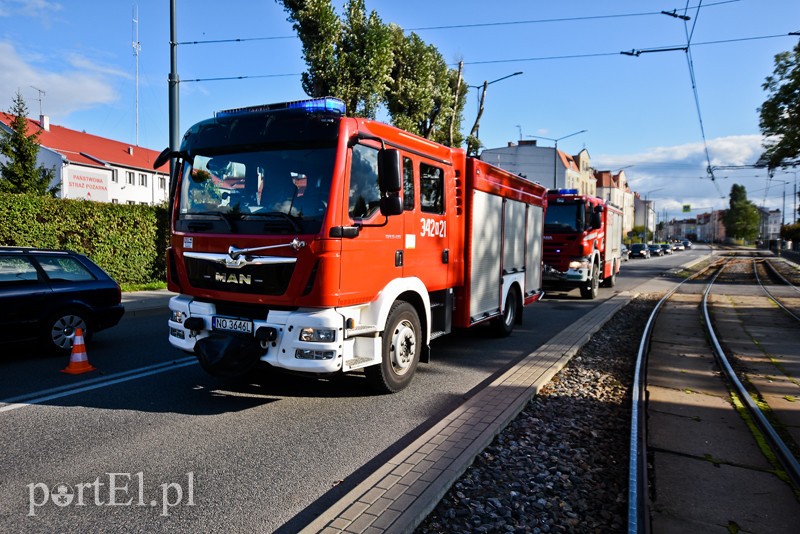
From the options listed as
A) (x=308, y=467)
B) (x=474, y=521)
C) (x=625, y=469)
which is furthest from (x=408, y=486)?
(x=625, y=469)

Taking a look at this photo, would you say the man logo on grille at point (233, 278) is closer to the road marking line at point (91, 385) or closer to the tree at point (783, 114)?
the road marking line at point (91, 385)

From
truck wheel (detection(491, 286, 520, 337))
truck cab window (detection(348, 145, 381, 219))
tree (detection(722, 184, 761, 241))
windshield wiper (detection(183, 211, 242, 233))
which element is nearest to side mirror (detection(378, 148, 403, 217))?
truck cab window (detection(348, 145, 381, 219))

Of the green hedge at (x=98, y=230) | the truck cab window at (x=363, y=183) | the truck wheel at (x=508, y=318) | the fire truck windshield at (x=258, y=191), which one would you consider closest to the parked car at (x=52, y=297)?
the fire truck windshield at (x=258, y=191)

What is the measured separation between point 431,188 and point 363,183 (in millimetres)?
1524

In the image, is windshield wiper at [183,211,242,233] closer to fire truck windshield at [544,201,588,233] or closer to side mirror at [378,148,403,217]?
side mirror at [378,148,403,217]

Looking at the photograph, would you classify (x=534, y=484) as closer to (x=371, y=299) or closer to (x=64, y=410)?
(x=371, y=299)

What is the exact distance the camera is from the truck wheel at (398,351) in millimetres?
5688

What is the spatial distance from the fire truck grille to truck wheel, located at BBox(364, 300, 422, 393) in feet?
3.97

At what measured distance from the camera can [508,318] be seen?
381 inches

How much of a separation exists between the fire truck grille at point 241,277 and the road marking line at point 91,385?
1619mm

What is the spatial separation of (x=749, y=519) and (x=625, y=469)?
886 mm

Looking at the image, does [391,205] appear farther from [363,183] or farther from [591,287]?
[591,287]

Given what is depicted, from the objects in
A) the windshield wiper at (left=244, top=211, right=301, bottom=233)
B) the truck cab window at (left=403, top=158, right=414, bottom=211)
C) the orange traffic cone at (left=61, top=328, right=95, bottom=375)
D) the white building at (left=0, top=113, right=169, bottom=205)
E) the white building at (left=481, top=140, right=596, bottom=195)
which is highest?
the white building at (left=481, top=140, right=596, bottom=195)

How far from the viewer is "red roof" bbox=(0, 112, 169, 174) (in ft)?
149
